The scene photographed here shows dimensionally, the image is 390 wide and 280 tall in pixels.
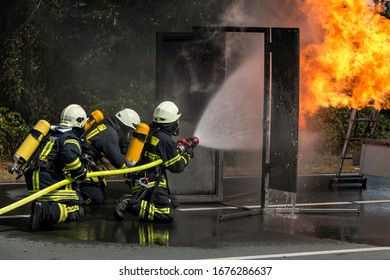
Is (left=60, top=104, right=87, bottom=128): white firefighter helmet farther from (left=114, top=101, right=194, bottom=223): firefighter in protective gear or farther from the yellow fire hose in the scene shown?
(left=114, top=101, right=194, bottom=223): firefighter in protective gear

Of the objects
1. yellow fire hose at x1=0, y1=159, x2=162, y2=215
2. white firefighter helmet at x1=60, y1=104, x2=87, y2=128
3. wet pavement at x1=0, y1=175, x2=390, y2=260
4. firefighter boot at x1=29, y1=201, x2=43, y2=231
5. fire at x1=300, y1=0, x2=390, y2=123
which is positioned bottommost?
wet pavement at x1=0, y1=175, x2=390, y2=260

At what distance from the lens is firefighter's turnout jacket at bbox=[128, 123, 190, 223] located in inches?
393

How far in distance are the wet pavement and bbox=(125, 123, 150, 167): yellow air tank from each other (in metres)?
0.80

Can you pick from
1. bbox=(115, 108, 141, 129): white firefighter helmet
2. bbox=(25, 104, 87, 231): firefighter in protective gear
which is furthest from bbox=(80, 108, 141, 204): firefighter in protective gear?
bbox=(25, 104, 87, 231): firefighter in protective gear

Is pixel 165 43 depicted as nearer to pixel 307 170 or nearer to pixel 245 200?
pixel 245 200

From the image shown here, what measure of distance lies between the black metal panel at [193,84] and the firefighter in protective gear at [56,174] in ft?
6.76

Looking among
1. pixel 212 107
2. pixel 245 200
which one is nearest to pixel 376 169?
pixel 245 200

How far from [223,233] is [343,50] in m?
4.14

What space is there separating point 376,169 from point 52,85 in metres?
7.52

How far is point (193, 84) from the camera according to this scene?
454 inches

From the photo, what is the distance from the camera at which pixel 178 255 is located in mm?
8281

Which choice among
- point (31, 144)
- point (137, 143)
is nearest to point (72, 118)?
point (31, 144)

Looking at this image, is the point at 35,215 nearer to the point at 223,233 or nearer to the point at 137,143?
the point at 137,143

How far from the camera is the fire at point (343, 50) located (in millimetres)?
12289
